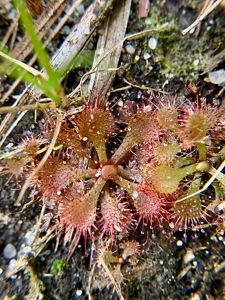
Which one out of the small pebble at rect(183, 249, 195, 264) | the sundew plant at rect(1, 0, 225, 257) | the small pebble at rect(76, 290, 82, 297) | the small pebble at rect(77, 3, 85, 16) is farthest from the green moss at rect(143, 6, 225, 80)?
the small pebble at rect(76, 290, 82, 297)

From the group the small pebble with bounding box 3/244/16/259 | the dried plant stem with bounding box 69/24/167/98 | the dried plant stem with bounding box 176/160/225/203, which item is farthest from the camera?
the small pebble with bounding box 3/244/16/259

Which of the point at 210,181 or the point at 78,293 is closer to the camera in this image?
the point at 210,181

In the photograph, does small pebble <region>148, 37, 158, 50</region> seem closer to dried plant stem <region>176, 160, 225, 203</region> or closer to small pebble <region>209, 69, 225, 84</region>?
small pebble <region>209, 69, 225, 84</region>

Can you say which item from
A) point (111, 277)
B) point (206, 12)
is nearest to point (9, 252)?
point (111, 277)

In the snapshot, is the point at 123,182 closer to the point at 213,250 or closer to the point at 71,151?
the point at 71,151

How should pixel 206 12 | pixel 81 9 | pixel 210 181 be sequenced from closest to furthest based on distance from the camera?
pixel 210 181 → pixel 206 12 → pixel 81 9

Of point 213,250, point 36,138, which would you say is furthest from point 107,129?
point 213,250

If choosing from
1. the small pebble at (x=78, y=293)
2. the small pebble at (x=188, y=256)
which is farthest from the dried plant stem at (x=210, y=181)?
the small pebble at (x=78, y=293)

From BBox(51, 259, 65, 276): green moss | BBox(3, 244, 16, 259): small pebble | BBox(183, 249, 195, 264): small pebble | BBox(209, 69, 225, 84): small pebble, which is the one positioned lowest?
BBox(51, 259, 65, 276): green moss

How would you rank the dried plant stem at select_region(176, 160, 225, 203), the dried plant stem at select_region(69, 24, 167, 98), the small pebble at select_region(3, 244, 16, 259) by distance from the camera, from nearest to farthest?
the dried plant stem at select_region(176, 160, 225, 203), the dried plant stem at select_region(69, 24, 167, 98), the small pebble at select_region(3, 244, 16, 259)

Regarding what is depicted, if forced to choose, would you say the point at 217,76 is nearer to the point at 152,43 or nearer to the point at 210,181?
the point at 152,43

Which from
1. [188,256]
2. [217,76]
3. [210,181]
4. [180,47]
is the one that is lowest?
[188,256]

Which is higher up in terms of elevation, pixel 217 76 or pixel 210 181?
pixel 217 76
